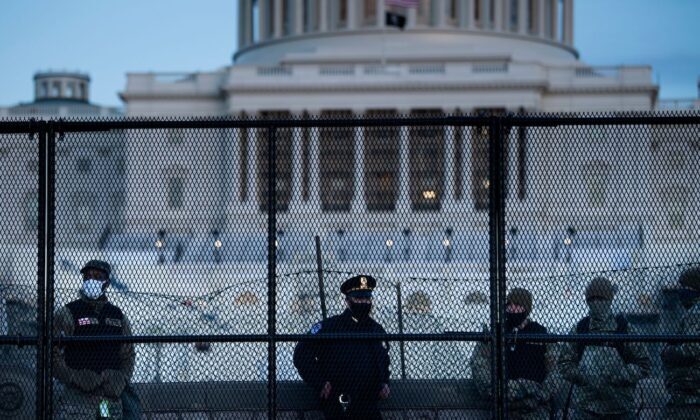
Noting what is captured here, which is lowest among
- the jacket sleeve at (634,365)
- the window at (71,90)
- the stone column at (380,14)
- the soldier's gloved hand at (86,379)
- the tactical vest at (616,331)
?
the soldier's gloved hand at (86,379)

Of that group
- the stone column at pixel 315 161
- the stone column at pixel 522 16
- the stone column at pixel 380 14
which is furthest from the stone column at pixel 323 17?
the stone column at pixel 315 161

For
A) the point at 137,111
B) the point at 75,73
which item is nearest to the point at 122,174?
the point at 137,111

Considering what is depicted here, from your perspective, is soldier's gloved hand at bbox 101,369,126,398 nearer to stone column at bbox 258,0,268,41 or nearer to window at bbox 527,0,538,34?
window at bbox 527,0,538,34

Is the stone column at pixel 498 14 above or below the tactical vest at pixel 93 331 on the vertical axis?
above

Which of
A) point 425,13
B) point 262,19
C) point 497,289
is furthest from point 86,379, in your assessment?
point 262,19

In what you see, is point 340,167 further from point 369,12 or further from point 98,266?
point 369,12

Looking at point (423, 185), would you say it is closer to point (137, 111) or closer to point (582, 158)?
point (582, 158)

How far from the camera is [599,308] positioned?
1328 cm

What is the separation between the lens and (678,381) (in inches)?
531

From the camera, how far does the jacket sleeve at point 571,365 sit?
1341cm

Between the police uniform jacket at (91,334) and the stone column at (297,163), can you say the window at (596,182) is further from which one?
the police uniform jacket at (91,334)

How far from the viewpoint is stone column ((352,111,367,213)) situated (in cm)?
1369

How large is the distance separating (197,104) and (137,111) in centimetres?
308

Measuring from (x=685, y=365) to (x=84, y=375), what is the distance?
13.3 feet
